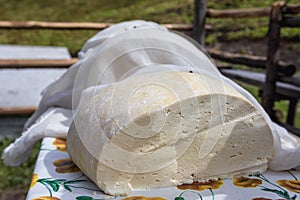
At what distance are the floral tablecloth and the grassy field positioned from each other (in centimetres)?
399

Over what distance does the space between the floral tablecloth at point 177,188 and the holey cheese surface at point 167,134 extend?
0.09 ft

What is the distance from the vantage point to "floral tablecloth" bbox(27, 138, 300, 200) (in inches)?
37.6

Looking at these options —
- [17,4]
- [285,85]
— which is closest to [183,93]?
[285,85]

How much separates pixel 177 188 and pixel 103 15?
7.28 metres

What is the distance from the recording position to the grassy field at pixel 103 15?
6527mm

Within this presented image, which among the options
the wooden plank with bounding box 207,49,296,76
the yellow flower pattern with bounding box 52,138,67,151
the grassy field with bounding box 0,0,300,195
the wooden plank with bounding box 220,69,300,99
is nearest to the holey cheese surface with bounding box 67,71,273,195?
the yellow flower pattern with bounding box 52,138,67,151

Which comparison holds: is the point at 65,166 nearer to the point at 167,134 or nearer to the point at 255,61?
the point at 167,134

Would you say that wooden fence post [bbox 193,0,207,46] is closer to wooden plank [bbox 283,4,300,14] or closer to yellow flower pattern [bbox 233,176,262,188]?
wooden plank [bbox 283,4,300,14]

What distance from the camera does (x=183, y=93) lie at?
1.01m

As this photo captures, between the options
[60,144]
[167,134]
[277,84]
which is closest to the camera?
[167,134]

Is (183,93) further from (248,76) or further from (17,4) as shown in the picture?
(17,4)

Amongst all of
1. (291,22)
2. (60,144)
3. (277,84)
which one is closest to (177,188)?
(60,144)

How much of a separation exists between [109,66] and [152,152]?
20.5 inches

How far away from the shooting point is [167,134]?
3.24ft
